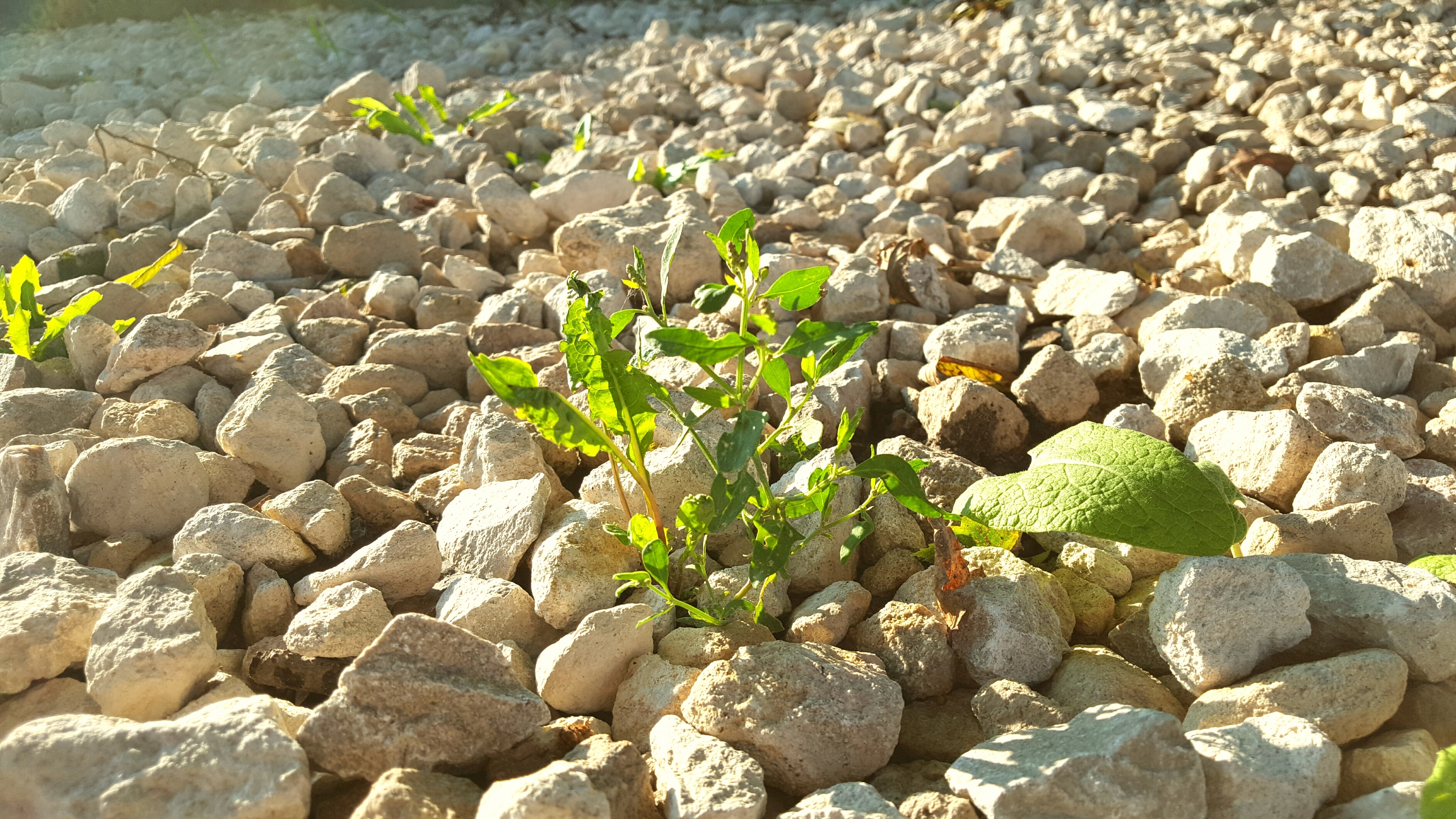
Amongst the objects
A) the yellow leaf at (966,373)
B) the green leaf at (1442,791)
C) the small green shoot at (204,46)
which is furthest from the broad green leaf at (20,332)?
the small green shoot at (204,46)

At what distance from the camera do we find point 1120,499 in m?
1.50

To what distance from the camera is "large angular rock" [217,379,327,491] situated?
1930 millimetres

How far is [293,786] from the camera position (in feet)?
3.73

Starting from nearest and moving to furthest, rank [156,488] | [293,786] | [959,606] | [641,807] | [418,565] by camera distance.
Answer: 1. [293,786]
2. [641,807]
3. [959,606]
4. [418,565]
5. [156,488]

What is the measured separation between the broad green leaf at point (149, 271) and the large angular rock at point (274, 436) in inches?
32.1

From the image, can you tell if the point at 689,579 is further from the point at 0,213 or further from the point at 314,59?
the point at 314,59

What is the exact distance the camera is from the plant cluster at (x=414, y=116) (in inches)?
140

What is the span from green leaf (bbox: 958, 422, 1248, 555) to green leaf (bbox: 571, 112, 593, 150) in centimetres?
230

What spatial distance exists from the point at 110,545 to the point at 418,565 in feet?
1.72

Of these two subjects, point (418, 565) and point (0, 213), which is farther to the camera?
point (0, 213)

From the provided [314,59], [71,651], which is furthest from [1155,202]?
[314,59]

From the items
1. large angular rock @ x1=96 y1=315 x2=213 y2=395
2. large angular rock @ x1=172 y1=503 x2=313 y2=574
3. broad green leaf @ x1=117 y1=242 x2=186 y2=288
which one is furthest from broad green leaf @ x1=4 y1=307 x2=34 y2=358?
large angular rock @ x1=172 y1=503 x2=313 y2=574

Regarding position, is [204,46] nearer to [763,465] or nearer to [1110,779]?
[763,465]

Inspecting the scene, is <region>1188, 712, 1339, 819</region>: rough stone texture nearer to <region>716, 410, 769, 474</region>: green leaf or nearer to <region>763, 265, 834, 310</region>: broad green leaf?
<region>716, 410, 769, 474</region>: green leaf
